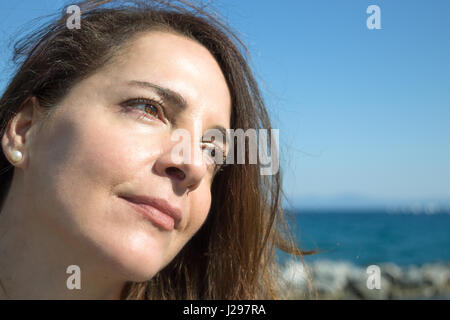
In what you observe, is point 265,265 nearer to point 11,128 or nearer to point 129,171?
point 129,171

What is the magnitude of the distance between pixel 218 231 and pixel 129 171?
1.25m

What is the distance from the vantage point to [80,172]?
5.89ft

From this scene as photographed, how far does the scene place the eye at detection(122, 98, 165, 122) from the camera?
76.7 inches

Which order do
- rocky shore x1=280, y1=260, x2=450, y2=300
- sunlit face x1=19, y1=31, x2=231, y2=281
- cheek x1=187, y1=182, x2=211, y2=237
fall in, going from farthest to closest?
rocky shore x1=280, y1=260, x2=450, y2=300
cheek x1=187, y1=182, x2=211, y2=237
sunlit face x1=19, y1=31, x2=231, y2=281

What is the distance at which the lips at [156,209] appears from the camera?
6.09ft

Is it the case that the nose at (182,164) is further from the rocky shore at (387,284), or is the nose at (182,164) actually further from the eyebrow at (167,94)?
the rocky shore at (387,284)

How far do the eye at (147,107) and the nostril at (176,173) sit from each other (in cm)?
27
